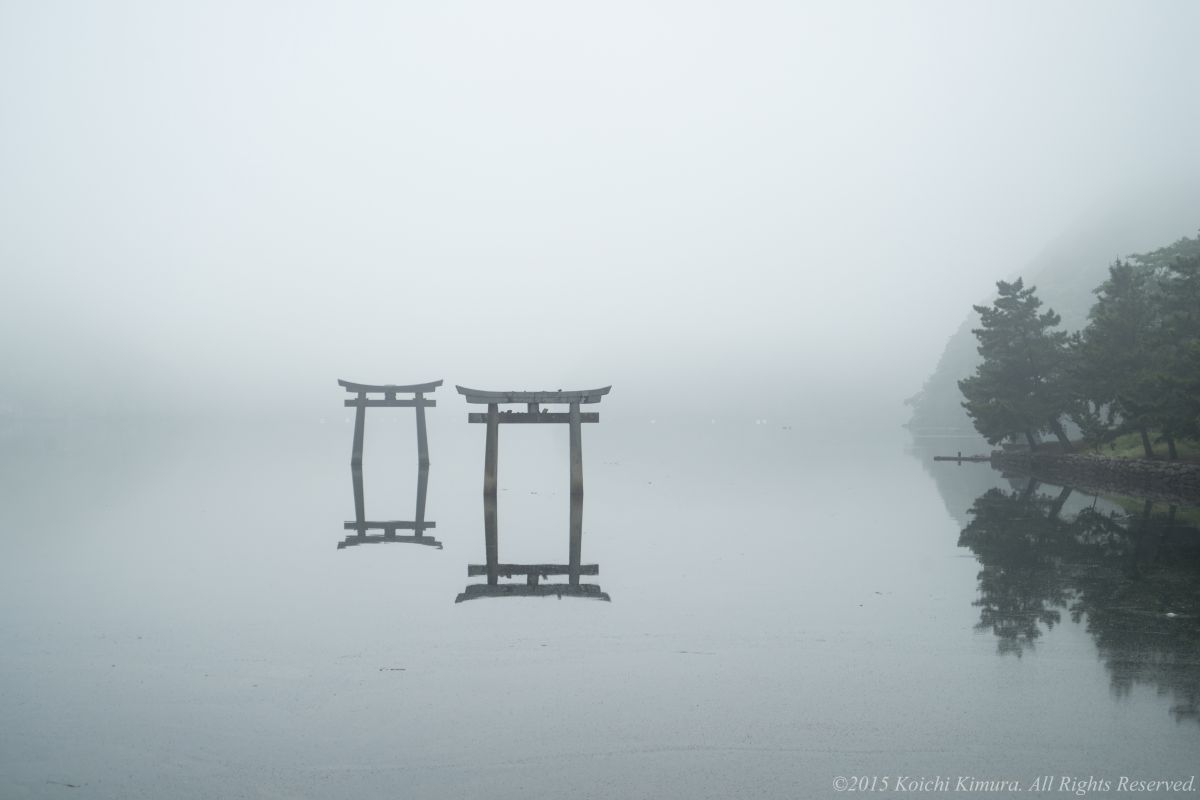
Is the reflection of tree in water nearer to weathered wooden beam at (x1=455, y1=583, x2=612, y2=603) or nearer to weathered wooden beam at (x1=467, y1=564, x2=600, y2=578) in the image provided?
weathered wooden beam at (x1=455, y1=583, x2=612, y2=603)

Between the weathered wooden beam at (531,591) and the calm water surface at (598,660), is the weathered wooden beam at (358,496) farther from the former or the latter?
the weathered wooden beam at (531,591)

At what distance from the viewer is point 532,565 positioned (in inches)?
653

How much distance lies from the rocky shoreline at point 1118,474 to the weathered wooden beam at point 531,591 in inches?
981

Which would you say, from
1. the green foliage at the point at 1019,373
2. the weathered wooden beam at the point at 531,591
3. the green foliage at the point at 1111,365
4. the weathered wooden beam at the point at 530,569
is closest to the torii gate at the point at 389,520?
the weathered wooden beam at the point at 530,569

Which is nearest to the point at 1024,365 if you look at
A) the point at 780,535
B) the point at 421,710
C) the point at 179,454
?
the point at 780,535

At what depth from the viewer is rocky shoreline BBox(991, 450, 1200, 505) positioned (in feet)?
102

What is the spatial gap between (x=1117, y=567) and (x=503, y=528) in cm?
1425

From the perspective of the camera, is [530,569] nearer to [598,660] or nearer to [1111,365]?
[598,660]

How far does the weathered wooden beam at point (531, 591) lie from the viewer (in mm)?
13906

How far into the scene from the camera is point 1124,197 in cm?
19262

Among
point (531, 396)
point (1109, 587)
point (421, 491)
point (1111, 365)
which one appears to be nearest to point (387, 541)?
point (531, 396)

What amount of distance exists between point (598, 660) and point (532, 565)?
661 cm

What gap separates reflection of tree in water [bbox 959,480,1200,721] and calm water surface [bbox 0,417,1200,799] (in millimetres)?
80

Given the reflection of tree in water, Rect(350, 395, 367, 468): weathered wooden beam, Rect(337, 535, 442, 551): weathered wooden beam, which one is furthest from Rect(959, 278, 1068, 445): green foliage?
Rect(337, 535, 442, 551): weathered wooden beam
